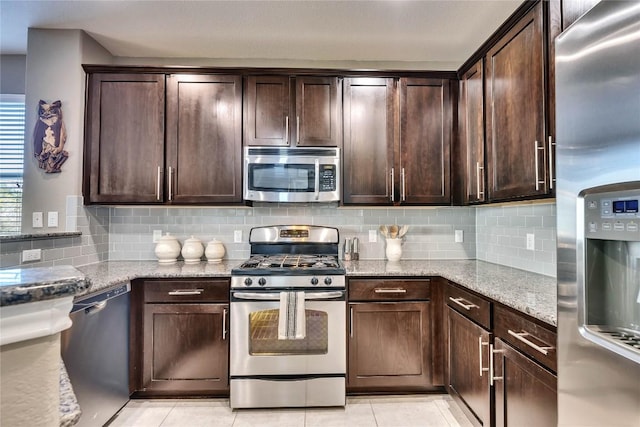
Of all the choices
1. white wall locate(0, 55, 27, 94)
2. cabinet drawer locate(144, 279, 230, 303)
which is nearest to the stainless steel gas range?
cabinet drawer locate(144, 279, 230, 303)

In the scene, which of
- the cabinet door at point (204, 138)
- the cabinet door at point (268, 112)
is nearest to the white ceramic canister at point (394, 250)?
the cabinet door at point (268, 112)

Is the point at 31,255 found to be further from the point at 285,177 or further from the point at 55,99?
the point at 285,177

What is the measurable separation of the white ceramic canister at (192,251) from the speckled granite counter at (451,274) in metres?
0.07

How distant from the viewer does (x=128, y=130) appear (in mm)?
2666

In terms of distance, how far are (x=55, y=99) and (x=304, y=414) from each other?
116 inches

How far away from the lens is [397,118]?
2727 mm

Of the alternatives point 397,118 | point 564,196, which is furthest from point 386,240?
point 564,196

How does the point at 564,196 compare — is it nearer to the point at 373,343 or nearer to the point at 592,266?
the point at 592,266

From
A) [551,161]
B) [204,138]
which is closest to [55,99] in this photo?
[204,138]

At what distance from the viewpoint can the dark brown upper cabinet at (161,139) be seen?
266 centimetres

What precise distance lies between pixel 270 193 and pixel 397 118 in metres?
1.18

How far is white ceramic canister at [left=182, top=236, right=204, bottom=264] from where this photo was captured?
2.83m

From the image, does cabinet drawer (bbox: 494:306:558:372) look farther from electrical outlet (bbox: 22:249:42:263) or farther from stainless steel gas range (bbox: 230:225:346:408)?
electrical outlet (bbox: 22:249:42:263)

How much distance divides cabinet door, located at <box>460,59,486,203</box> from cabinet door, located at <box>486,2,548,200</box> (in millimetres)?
98
